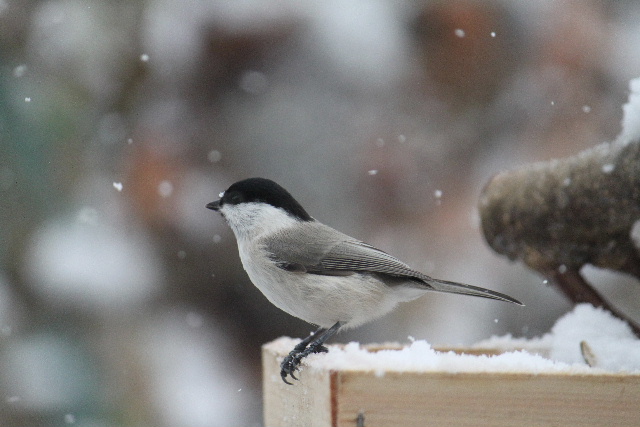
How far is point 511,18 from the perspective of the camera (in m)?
3.57

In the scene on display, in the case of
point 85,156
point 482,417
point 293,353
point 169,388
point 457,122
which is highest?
point 457,122

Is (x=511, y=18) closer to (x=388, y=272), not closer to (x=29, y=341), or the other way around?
(x=388, y=272)

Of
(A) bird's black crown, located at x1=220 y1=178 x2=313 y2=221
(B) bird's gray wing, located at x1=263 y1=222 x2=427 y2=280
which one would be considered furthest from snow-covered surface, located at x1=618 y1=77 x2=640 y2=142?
(A) bird's black crown, located at x1=220 y1=178 x2=313 y2=221

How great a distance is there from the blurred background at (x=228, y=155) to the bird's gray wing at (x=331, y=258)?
1.13 metres

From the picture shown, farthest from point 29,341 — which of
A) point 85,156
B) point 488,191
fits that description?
point 488,191

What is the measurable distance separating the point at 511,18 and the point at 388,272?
2.22 meters

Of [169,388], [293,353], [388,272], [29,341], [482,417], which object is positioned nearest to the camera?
[482,417]

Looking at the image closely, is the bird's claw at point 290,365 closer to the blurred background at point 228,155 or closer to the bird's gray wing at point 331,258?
the bird's gray wing at point 331,258

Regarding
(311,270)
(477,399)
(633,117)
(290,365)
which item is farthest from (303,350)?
(633,117)

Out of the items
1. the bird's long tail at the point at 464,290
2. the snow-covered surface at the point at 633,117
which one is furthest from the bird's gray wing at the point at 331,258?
the snow-covered surface at the point at 633,117

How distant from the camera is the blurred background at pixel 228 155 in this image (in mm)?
2746

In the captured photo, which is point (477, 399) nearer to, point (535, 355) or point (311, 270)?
point (535, 355)

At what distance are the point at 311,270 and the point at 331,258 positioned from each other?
82 mm

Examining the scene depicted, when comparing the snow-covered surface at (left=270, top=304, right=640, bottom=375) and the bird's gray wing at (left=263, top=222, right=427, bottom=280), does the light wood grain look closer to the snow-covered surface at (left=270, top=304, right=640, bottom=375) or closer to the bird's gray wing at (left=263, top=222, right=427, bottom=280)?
the snow-covered surface at (left=270, top=304, right=640, bottom=375)
